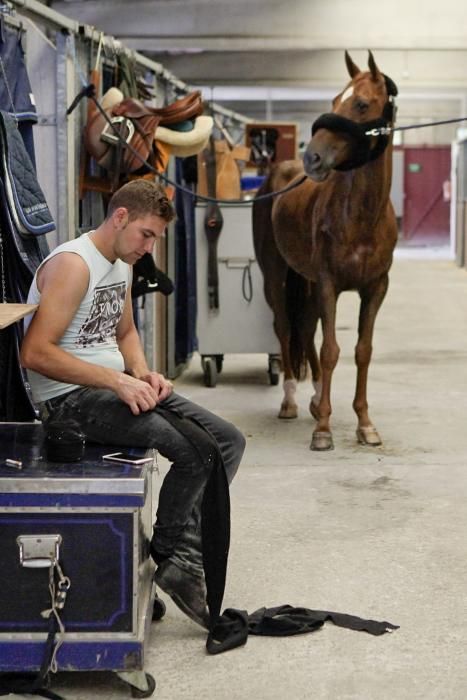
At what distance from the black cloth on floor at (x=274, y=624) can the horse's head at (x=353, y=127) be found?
2.65 metres

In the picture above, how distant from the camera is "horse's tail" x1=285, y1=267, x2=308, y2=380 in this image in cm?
687

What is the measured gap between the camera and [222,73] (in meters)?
17.7

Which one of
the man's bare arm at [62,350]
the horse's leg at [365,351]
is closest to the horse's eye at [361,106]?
the horse's leg at [365,351]

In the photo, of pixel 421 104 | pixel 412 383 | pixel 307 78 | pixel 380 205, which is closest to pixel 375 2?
pixel 307 78

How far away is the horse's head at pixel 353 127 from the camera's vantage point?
553 cm

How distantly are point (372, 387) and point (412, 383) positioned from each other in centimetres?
33

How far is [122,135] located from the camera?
17.7 ft

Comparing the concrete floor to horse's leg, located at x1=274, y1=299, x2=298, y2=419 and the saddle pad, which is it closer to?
horse's leg, located at x1=274, y1=299, x2=298, y2=419

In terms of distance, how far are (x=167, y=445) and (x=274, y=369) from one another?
4.59 m

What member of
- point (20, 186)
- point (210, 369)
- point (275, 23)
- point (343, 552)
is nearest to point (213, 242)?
point (210, 369)

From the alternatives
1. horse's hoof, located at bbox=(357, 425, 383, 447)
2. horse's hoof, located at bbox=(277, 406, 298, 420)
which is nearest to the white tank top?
horse's hoof, located at bbox=(357, 425, 383, 447)

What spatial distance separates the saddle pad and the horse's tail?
280 cm

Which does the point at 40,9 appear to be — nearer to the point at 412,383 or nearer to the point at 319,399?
the point at 319,399

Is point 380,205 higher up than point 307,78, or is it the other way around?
point 307,78
